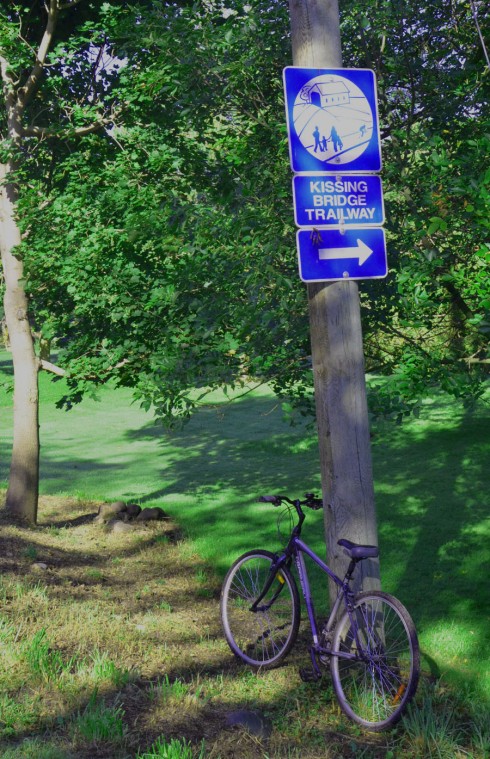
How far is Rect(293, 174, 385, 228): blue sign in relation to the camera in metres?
4.86

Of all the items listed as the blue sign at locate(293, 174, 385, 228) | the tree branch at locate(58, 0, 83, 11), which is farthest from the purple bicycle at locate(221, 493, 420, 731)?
the tree branch at locate(58, 0, 83, 11)

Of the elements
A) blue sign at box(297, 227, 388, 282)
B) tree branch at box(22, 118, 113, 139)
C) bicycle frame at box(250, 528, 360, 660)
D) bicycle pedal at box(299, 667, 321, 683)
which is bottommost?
bicycle pedal at box(299, 667, 321, 683)

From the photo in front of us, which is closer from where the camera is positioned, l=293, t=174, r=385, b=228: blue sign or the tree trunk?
l=293, t=174, r=385, b=228: blue sign

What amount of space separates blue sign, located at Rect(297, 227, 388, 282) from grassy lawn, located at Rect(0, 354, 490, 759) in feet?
7.73

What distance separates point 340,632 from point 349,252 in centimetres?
208

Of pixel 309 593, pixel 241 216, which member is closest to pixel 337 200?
pixel 309 593

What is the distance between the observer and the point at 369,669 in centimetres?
466

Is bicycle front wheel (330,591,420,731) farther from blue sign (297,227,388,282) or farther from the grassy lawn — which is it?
blue sign (297,227,388,282)

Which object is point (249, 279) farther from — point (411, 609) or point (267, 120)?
point (411, 609)

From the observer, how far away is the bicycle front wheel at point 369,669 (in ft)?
14.7

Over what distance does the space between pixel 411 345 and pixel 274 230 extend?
1.50 meters

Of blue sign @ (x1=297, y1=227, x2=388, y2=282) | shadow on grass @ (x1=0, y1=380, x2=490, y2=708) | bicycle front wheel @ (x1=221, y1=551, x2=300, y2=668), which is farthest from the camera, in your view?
→ shadow on grass @ (x1=0, y1=380, x2=490, y2=708)

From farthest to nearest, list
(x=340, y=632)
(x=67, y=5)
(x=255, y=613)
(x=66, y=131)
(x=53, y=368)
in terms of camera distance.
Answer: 1. (x=53, y=368)
2. (x=67, y=5)
3. (x=66, y=131)
4. (x=255, y=613)
5. (x=340, y=632)

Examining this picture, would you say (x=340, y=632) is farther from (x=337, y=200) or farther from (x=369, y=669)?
(x=337, y=200)
